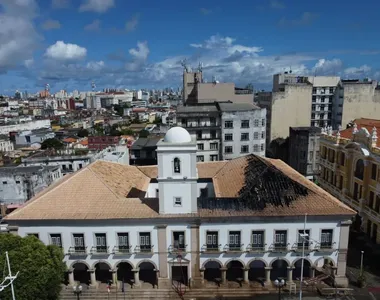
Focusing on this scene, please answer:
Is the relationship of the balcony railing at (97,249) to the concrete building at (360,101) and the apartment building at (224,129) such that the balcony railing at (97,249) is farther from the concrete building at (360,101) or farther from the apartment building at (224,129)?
the concrete building at (360,101)

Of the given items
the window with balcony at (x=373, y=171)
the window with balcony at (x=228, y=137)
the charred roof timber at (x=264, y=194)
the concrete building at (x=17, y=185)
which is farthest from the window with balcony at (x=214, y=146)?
the concrete building at (x=17, y=185)

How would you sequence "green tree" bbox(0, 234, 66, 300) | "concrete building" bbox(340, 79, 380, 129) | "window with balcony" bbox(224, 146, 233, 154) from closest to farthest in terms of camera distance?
1. "green tree" bbox(0, 234, 66, 300)
2. "window with balcony" bbox(224, 146, 233, 154)
3. "concrete building" bbox(340, 79, 380, 129)

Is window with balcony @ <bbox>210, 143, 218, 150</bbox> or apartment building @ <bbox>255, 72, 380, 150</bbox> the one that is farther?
apartment building @ <bbox>255, 72, 380, 150</bbox>

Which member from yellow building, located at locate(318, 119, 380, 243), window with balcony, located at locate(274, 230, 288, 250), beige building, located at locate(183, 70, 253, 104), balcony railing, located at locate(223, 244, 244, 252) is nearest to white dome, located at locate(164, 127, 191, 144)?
balcony railing, located at locate(223, 244, 244, 252)

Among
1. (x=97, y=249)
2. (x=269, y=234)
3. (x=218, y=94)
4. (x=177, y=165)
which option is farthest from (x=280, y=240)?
(x=218, y=94)

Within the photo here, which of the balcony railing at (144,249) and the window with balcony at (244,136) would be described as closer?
the balcony railing at (144,249)

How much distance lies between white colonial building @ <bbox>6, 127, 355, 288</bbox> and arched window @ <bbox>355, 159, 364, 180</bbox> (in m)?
13.7

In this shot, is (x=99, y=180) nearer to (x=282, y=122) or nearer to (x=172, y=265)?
(x=172, y=265)

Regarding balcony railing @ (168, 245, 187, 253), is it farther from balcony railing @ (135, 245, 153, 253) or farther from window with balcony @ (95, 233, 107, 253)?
window with balcony @ (95, 233, 107, 253)

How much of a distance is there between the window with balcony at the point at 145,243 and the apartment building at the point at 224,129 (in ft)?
95.6

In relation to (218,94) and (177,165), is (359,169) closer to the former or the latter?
(177,165)

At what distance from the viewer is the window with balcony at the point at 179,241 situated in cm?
3144

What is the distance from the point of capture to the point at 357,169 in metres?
44.2

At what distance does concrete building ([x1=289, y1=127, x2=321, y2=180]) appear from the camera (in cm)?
6399
